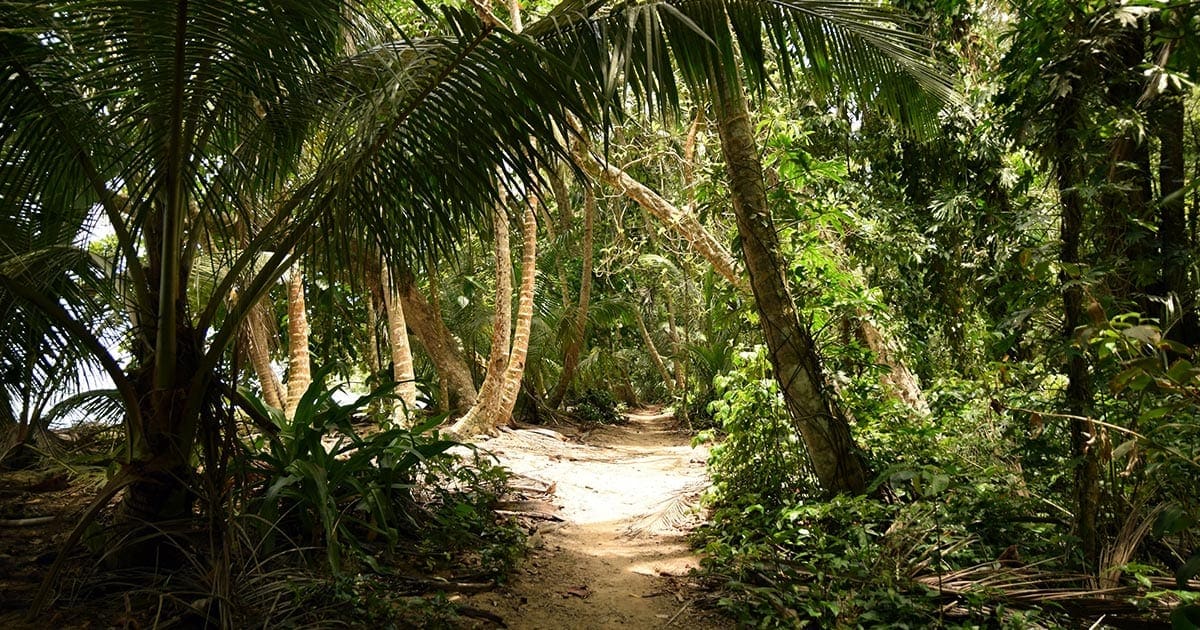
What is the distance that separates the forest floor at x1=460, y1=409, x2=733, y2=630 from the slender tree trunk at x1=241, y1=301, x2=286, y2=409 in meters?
2.17

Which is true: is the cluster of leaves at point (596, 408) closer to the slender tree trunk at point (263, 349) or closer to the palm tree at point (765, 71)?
the slender tree trunk at point (263, 349)

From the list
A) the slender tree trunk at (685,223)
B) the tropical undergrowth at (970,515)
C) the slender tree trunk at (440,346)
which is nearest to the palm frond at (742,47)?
the tropical undergrowth at (970,515)

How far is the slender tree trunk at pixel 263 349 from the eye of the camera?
17.4ft

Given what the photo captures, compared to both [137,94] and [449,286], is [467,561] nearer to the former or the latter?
[137,94]

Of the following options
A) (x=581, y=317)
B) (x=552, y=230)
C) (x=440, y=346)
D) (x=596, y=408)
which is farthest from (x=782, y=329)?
(x=596, y=408)

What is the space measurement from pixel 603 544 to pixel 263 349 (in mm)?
3482

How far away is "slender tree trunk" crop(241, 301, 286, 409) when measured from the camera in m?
5.29

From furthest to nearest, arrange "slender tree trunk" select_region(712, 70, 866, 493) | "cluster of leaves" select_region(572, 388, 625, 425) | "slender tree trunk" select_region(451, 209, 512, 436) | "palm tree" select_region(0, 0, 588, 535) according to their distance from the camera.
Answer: "cluster of leaves" select_region(572, 388, 625, 425)
"slender tree trunk" select_region(451, 209, 512, 436)
"slender tree trunk" select_region(712, 70, 866, 493)
"palm tree" select_region(0, 0, 588, 535)

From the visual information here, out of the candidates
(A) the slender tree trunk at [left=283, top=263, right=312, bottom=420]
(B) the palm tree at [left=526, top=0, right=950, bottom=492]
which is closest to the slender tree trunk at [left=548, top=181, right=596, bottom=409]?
(A) the slender tree trunk at [left=283, top=263, right=312, bottom=420]

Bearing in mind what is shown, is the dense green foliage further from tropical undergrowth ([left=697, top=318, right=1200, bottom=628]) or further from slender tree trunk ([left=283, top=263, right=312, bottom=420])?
slender tree trunk ([left=283, top=263, right=312, bottom=420])

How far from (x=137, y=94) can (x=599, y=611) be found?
10.5ft

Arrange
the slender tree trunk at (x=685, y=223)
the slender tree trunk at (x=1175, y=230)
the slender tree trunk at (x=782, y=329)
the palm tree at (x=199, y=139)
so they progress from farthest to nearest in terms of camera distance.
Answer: the slender tree trunk at (x=685, y=223) → the slender tree trunk at (x=782, y=329) → the slender tree trunk at (x=1175, y=230) → the palm tree at (x=199, y=139)

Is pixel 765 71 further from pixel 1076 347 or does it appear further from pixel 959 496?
pixel 959 496

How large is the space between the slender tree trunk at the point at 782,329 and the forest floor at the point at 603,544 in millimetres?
1110
